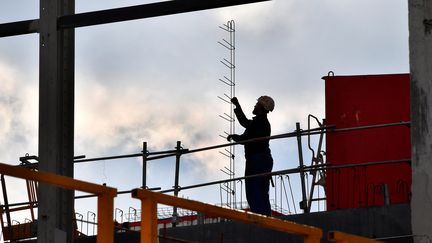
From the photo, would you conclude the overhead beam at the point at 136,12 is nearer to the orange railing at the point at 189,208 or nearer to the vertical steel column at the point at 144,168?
the orange railing at the point at 189,208

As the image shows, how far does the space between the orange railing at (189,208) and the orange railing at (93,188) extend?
1.22ft

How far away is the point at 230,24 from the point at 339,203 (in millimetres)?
4237

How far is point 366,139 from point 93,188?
324 inches

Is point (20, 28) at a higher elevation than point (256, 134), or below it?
higher

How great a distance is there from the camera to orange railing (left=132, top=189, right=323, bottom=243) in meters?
9.10

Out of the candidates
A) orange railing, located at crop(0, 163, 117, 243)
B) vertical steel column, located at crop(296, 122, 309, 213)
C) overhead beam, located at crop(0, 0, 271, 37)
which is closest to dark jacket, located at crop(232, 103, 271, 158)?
vertical steel column, located at crop(296, 122, 309, 213)

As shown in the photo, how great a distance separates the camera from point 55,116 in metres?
15.1

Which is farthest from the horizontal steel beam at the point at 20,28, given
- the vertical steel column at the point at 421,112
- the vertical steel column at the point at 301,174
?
the vertical steel column at the point at 421,112

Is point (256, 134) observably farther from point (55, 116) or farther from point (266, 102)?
point (55, 116)

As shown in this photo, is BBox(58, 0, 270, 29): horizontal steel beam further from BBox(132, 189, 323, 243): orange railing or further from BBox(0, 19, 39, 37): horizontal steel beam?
BBox(132, 189, 323, 243): orange railing

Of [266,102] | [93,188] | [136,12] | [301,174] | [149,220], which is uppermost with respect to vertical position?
[136,12]

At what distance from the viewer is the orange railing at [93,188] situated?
911 cm

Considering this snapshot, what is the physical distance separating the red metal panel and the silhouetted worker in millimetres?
834

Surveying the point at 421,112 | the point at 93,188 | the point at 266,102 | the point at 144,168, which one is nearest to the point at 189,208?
the point at 93,188
